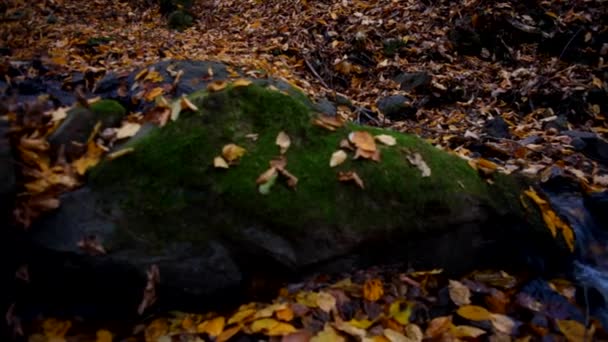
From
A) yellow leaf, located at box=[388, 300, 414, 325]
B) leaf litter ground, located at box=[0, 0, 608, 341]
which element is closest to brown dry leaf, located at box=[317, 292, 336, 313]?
leaf litter ground, located at box=[0, 0, 608, 341]

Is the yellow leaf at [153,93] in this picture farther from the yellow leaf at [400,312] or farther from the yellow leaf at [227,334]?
the yellow leaf at [400,312]

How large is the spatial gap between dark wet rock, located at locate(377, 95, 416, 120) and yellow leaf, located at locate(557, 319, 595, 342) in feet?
10.9

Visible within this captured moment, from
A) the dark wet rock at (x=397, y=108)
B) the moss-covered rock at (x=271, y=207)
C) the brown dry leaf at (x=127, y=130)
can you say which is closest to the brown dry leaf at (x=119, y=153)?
the moss-covered rock at (x=271, y=207)

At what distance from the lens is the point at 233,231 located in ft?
7.08

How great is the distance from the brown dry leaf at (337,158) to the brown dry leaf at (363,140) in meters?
0.12

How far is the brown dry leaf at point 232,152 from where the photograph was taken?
90.7 inches

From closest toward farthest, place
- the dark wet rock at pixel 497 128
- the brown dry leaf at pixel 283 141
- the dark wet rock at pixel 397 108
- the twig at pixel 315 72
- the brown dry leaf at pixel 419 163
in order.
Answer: the brown dry leaf at pixel 283 141, the brown dry leaf at pixel 419 163, the dark wet rock at pixel 497 128, the dark wet rock at pixel 397 108, the twig at pixel 315 72

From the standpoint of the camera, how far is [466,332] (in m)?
2.10

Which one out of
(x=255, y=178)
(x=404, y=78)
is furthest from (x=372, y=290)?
(x=404, y=78)

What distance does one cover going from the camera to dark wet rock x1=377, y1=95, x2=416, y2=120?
5211mm

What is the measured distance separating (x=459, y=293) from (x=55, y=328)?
2.10 m

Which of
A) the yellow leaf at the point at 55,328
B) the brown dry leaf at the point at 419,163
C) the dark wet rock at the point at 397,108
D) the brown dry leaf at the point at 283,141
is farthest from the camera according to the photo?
the dark wet rock at the point at 397,108

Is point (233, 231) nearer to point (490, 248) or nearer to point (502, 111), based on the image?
point (490, 248)

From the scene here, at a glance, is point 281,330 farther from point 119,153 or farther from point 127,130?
point 127,130
